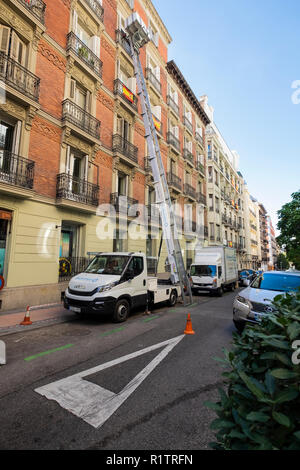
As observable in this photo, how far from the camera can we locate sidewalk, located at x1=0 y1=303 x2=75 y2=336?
6751 millimetres

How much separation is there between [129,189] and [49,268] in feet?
26.5

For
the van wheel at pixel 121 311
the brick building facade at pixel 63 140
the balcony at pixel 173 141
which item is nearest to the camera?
the van wheel at pixel 121 311

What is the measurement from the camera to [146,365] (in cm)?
427

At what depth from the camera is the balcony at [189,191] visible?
23938 mm

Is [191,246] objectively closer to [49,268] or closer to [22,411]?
[49,268]

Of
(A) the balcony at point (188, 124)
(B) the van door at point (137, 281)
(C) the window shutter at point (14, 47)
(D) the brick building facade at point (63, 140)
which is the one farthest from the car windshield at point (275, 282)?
(A) the balcony at point (188, 124)

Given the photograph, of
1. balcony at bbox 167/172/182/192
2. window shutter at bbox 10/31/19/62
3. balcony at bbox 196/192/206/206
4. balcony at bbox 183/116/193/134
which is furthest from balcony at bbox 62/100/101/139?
balcony at bbox 196/192/206/206

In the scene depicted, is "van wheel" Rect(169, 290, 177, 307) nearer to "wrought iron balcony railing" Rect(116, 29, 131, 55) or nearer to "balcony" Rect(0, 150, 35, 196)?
"balcony" Rect(0, 150, 35, 196)

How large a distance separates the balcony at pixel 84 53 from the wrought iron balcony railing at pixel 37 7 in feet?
4.89

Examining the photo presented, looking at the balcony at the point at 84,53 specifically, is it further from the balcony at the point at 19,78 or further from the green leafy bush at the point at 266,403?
the green leafy bush at the point at 266,403

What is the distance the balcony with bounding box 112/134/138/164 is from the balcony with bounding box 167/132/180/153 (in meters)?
6.20

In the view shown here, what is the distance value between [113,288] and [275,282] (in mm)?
4807

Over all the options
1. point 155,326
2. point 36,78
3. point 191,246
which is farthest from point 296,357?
point 191,246
